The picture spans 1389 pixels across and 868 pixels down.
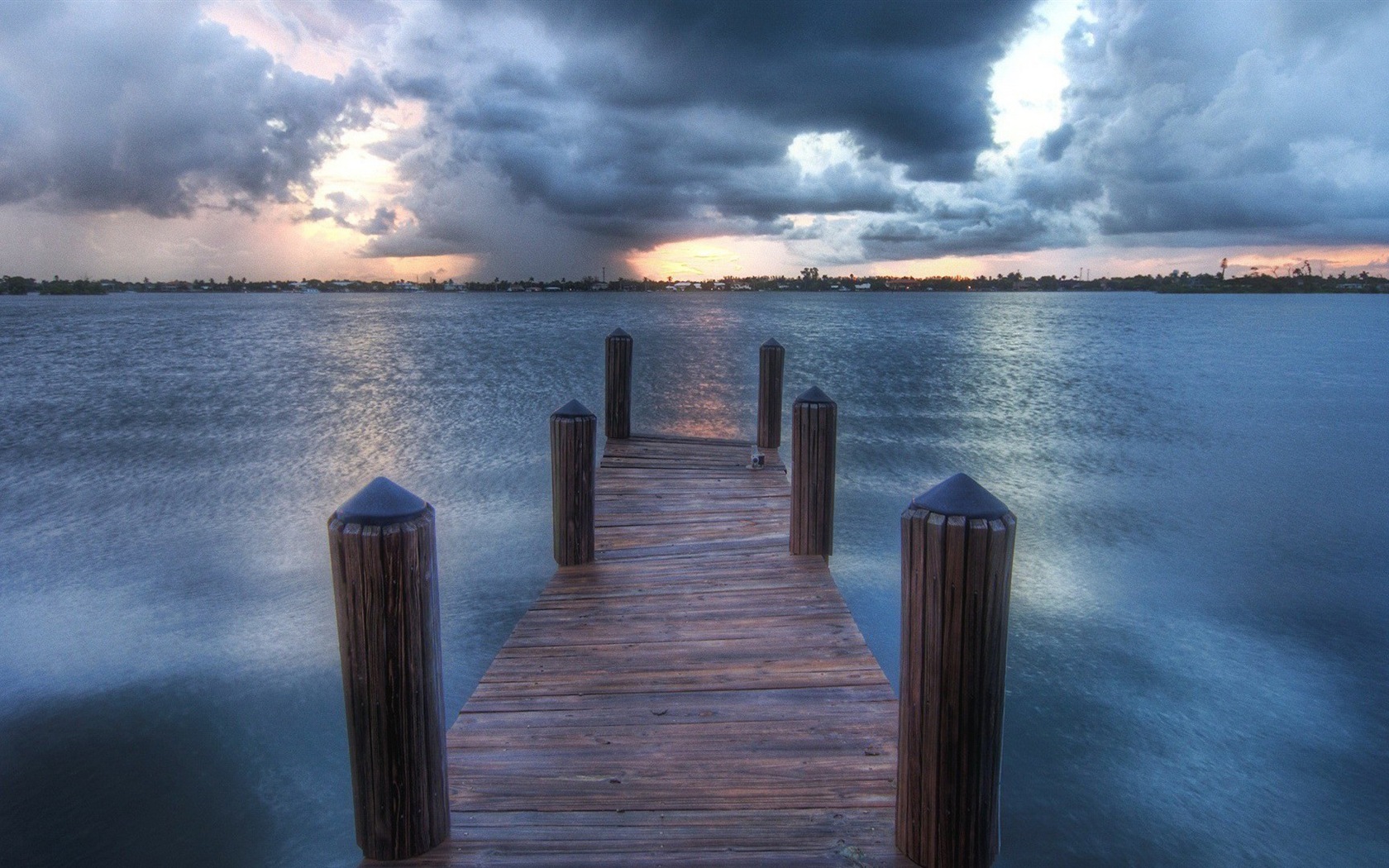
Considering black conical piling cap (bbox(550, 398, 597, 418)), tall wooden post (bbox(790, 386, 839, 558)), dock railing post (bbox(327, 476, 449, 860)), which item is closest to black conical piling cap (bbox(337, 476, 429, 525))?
dock railing post (bbox(327, 476, 449, 860))

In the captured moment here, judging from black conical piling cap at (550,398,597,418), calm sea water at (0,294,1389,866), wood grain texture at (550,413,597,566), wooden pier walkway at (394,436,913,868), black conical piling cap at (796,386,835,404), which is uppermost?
black conical piling cap at (796,386,835,404)

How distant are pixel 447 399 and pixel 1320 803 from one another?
2332 centimetres

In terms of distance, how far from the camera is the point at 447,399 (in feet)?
82.6

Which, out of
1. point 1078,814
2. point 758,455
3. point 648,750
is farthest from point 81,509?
point 1078,814

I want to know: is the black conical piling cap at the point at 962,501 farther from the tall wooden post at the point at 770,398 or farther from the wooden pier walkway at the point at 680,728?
the tall wooden post at the point at 770,398

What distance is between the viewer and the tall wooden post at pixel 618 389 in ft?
36.7

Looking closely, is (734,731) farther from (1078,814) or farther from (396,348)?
(396,348)

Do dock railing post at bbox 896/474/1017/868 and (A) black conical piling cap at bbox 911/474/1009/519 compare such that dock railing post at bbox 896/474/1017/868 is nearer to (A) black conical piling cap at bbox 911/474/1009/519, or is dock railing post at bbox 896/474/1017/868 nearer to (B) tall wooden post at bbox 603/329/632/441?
(A) black conical piling cap at bbox 911/474/1009/519

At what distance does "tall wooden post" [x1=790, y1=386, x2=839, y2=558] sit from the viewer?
250 inches

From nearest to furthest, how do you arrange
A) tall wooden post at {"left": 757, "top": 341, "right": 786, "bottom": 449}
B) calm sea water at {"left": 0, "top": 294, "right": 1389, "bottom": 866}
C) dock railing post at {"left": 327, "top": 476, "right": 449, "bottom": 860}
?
1. dock railing post at {"left": 327, "top": 476, "right": 449, "bottom": 860}
2. calm sea water at {"left": 0, "top": 294, "right": 1389, "bottom": 866}
3. tall wooden post at {"left": 757, "top": 341, "right": 786, "bottom": 449}

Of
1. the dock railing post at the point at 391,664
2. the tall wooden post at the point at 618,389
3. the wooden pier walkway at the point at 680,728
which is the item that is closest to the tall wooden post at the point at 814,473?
the wooden pier walkway at the point at 680,728

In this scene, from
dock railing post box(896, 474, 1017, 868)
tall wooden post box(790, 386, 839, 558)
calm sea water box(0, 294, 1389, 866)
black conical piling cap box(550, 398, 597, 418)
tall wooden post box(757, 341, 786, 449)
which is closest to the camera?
dock railing post box(896, 474, 1017, 868)

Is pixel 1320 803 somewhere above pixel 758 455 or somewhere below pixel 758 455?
below

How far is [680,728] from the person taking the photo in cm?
392
